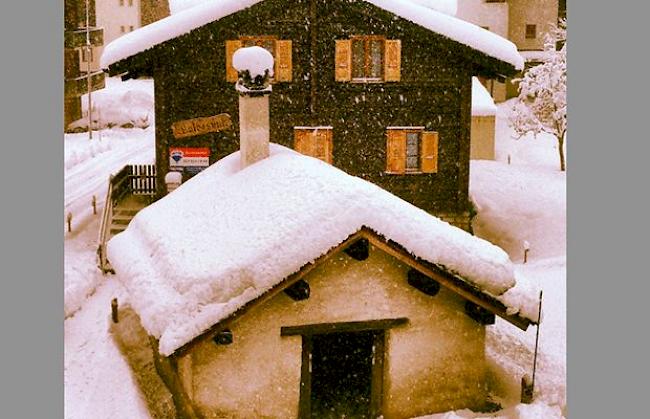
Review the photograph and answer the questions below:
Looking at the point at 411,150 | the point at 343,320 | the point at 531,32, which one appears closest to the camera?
the point at 343,320

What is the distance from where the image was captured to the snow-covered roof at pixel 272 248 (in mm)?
10891

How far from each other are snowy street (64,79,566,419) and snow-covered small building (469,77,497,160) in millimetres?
579

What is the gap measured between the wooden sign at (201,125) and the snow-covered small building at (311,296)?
881 centimetres

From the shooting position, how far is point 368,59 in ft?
70.8

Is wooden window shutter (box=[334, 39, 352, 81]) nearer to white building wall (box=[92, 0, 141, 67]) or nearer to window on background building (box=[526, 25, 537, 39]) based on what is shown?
window on background building (box=[526, 25, 537, 39])

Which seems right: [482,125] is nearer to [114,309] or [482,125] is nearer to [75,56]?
[75,56]

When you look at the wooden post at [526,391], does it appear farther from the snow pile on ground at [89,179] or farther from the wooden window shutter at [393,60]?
the wooden window shutter at [393,60]

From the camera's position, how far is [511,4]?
100.0ft

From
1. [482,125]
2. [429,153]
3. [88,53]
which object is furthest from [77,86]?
[482,125]

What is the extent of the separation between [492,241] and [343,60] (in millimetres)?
5404

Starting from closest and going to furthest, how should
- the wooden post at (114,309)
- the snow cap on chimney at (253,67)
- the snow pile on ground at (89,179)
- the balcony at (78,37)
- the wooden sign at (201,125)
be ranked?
1. the snow cap on chimney at (253,67)
2. the wooden post at (114,309)
3. the snow pile on ground at (89,179)
4. the balcony at (78,37)
5. the wooden sign at (201,125)

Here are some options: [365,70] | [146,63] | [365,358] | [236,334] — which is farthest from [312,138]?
[236,334]

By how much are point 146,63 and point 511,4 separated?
14.1 metres

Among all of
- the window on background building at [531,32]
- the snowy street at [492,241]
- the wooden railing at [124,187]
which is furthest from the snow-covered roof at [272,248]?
the window on background building at [531,32]
